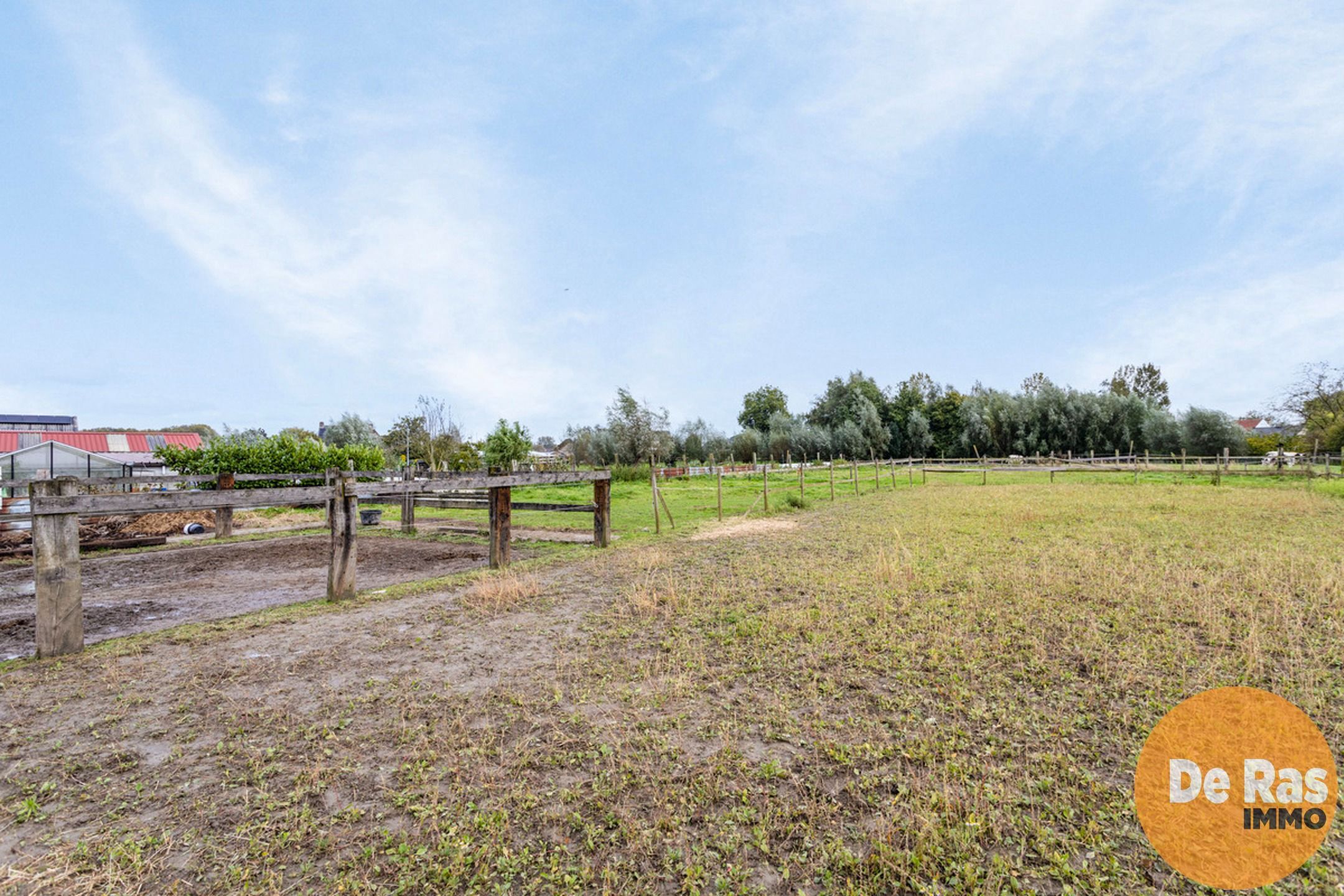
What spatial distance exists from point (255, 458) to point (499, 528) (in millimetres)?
12169

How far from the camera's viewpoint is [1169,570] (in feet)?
24.3

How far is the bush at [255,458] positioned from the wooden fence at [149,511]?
9674 millimetres

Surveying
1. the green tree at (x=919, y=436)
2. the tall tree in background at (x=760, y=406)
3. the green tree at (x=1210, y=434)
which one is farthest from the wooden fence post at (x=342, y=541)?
the tall tree in background at (x=760, y=406)

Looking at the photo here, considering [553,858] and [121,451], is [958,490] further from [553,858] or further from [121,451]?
[121,451]

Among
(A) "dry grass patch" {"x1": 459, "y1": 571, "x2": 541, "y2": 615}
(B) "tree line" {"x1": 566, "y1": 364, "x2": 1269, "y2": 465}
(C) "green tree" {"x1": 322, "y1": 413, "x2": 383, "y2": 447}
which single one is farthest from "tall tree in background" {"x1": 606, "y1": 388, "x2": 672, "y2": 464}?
(A) "dry grass patch" {"x1": 459, "y1": 571, "x2": 541, "y2": 615}

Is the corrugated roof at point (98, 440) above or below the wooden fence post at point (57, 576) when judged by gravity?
above

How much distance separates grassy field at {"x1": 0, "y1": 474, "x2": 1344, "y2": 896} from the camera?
2.41 m

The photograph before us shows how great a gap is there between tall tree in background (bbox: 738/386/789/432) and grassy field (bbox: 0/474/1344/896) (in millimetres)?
76396

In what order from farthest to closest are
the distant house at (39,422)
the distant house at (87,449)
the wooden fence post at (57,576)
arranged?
the distant house at (39,422) → the distant house at (87,449) → the wooden fence post at (57,576)

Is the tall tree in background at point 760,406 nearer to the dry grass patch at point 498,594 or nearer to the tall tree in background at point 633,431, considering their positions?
the tall tree in background at point 633,431

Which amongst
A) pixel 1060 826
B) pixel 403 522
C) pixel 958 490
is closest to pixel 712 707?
pixel 1060 826

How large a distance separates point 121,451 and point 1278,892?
155ft

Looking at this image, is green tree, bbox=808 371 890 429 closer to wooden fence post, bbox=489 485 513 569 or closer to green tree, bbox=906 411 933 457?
green tree, bbox=906 411 933 457

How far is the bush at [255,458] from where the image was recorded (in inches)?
655
